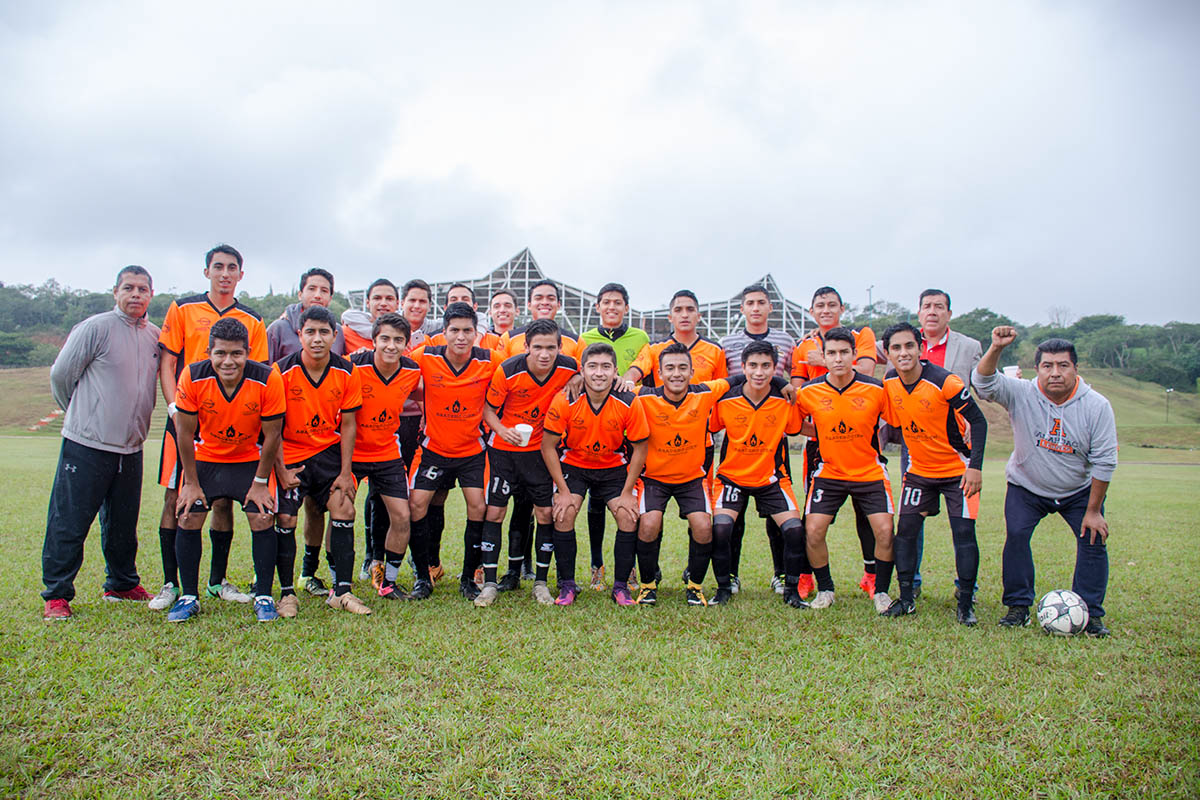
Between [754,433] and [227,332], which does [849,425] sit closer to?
[754,433]

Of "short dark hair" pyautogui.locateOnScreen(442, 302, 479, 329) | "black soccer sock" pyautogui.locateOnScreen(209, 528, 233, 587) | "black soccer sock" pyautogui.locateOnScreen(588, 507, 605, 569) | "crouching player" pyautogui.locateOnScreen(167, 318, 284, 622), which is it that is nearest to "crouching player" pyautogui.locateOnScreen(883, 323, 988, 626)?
"black soccer sock" pyautogui.locateOnScreen(588, 507, 605, 569)

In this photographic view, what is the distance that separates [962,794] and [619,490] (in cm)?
319

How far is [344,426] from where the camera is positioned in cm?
496

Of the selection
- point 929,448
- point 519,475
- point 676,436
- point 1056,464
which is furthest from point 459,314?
point 1056,464

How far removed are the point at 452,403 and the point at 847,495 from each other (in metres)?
3.26

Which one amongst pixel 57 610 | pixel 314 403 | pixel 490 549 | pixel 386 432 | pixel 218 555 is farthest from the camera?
pixel 490 549

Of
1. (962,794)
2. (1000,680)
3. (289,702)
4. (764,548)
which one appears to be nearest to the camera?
(962,794)

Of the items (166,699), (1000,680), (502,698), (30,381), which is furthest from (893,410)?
(30,381)

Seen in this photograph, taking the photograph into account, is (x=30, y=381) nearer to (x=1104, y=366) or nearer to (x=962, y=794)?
(x=962, y=794)

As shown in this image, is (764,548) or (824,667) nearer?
(824,667)

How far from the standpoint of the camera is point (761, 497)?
552 cm

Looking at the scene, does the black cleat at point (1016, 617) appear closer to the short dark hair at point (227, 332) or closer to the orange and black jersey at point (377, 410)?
the orange and black jersey at point (377, 410)

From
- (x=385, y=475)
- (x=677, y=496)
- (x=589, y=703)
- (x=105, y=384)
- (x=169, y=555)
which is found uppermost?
(x=105, y=384)

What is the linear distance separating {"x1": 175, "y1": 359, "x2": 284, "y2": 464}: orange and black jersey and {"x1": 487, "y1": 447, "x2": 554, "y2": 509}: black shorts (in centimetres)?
167
